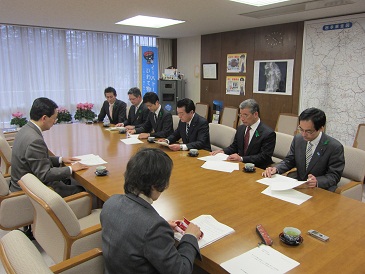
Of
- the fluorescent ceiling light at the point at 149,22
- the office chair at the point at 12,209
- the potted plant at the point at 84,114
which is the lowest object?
the office chair at the point at 12,209

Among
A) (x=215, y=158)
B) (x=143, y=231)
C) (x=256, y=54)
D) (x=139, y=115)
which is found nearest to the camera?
(x=143, y=231)

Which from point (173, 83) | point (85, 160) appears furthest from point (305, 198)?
point (173, 83)

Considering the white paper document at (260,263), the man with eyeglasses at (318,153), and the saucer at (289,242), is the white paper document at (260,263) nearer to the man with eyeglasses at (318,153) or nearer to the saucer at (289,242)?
the saucer at (289,242)

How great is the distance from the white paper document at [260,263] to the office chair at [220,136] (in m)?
2.23

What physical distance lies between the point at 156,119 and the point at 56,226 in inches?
109

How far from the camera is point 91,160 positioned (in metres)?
2.85

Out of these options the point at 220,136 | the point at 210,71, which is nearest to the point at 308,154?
the point at 220,136

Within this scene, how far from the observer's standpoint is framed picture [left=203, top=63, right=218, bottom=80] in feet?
22.1

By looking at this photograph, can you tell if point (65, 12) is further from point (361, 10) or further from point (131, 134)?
point (361, 10)

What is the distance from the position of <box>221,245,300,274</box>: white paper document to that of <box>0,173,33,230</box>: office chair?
1809 mm

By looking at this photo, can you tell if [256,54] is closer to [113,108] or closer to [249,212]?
[113,108]

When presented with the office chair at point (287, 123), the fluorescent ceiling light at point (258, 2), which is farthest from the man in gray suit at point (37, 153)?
the office chair at point (287, 123)

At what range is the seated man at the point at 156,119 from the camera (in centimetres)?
416

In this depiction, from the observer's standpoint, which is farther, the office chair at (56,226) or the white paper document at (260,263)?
the office chair at (56,226)
